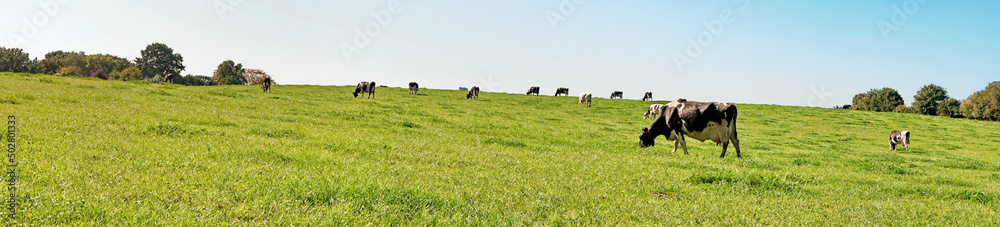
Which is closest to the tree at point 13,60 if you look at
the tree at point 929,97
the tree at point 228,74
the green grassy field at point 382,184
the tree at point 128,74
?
the tree at point 128,74

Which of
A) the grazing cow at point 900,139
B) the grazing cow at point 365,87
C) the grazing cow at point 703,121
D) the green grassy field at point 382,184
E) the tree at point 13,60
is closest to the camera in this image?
the green grassy field at point 382,184

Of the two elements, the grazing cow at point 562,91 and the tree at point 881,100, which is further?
the tree at point 881,100

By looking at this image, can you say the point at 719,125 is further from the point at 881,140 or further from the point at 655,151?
the point at 881,140

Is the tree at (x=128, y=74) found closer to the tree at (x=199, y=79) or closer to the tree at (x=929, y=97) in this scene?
the tree at (x=199, y=79)

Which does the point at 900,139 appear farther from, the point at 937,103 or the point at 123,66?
the point at 123,66

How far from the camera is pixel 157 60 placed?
416 feet

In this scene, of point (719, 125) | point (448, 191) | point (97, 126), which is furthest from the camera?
point (719, 125)

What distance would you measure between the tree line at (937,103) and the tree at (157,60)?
17899cm

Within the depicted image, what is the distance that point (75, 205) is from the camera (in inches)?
188

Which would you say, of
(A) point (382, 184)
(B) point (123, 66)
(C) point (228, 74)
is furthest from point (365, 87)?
(B) point (123, 66)

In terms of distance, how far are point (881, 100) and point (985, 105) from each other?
183ft

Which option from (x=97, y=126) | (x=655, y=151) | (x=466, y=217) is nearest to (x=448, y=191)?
(x=466, y=217)

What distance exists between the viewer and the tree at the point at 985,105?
73387 millimetres

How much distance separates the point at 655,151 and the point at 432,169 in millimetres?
10226
